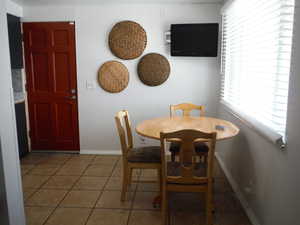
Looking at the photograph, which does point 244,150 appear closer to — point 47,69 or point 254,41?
point 254,41

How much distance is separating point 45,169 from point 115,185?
45.1 inches

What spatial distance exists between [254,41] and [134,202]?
199cm

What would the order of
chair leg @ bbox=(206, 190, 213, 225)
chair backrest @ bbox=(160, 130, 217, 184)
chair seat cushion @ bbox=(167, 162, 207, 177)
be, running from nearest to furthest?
1. chair backrest @ bbox=(160, 130, 217, 184)
2. chair leg @ bbox=(206, 190, 213, 225)
3. chair seat cushion @ bbox=(167, 162, 207, 177)

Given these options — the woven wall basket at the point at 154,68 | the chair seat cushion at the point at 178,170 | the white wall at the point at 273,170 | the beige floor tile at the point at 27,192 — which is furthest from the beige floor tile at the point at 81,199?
the woven wall basket at the point at 154,68

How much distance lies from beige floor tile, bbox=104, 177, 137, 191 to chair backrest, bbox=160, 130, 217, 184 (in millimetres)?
968

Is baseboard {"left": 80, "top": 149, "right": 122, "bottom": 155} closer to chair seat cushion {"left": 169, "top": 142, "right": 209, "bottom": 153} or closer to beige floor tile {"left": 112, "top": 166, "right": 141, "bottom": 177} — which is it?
beige floor tile {"left": 112, "top": 166, "right": 141, "bottom": 177}

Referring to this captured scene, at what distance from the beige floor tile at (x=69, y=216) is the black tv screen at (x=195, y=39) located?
8.13 ft

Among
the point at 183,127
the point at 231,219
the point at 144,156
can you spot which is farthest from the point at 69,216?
the point at 231,219

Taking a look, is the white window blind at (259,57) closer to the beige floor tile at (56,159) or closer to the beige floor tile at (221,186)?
the beige floor tile at (221,186)

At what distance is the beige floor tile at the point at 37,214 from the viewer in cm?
240

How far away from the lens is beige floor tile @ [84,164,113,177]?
3.44m

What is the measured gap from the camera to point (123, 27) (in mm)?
3832

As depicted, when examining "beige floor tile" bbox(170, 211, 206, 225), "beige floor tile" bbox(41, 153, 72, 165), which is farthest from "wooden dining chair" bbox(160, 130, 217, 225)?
"beige floor tile" bbox(41, 153, 72, 165)

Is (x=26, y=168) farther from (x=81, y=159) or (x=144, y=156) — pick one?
(x=144, y=156)
